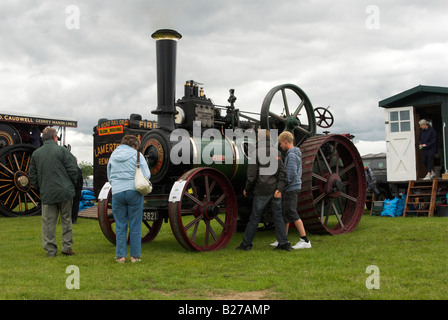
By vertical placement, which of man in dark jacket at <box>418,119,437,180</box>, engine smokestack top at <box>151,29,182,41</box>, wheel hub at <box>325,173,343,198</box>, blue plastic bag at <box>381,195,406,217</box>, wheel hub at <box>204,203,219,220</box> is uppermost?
engine smokestack top at <box>151,29,182,41</box>

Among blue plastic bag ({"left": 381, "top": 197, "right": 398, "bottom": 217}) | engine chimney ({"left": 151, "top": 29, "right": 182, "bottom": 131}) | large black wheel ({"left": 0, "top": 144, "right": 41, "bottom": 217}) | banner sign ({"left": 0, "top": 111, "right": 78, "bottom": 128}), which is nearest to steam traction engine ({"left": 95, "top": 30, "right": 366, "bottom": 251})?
engine chimney ({"left": 151, "top": 29, "right": 182, "bottom": 131})

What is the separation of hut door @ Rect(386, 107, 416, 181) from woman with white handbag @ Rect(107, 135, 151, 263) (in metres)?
8.13

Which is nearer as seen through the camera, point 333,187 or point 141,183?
point 141,183

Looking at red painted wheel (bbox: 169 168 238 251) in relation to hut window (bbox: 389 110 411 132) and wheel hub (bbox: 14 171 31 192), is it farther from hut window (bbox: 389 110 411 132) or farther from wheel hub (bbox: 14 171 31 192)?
wheel hub (bbox: 14 171 31 192)

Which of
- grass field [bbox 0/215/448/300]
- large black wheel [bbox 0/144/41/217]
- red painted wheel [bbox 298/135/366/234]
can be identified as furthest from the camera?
large black wheel [bbox 0/144/41/217]

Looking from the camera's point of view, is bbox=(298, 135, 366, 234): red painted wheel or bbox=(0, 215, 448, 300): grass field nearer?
bbox=(0, 215, 448, 300): grass field

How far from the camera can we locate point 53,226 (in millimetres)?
5477

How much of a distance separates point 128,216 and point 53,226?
1.09 metres

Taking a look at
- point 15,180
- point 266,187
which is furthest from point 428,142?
point 15,180

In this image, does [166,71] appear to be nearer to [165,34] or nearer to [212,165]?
[165,34]

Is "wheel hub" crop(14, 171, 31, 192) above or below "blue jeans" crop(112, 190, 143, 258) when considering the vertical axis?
above

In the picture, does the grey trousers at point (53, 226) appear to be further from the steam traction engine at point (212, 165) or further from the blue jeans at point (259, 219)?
the blue jeans at point (259, 219)

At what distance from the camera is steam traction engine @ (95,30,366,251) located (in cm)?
582

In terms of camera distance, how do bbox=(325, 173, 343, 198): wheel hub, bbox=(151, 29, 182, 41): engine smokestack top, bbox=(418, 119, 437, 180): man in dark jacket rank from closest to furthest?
bbox=(151, 29, 182, 41): engine smokestack top < bbox=(325, 173, 343, 198): wheel hub < bbox=(418, 119, 437, 180): man in dark jacket
